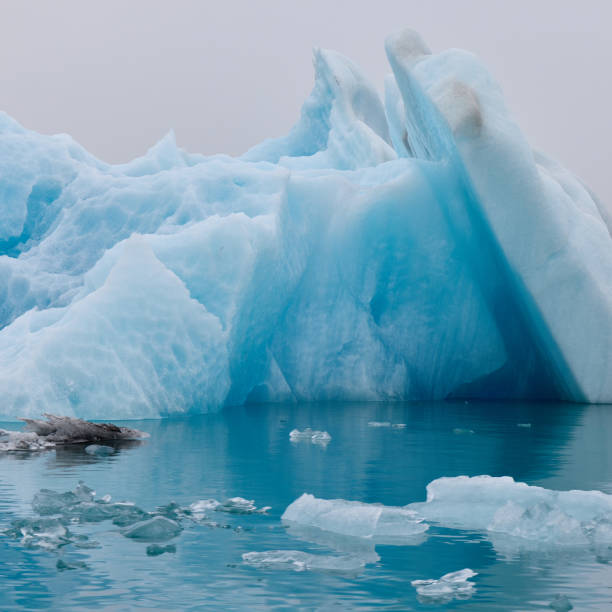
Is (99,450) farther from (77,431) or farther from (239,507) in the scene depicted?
(239,507)

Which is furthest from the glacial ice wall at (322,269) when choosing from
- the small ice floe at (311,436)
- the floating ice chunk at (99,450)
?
the small ice floe at (311,436)

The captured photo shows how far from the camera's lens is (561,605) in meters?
4.22

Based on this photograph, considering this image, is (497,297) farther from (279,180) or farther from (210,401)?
(210,401)

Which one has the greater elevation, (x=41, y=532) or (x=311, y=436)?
(x=311, y=436)

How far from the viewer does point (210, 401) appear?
14414 mm

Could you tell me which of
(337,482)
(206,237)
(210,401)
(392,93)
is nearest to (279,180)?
(206,237)

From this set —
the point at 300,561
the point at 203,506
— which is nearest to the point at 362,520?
the point at 300,561

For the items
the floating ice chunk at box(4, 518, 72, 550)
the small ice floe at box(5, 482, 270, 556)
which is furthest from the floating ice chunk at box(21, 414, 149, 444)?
the floating ice chunk at box(4, 518, 72, 550)

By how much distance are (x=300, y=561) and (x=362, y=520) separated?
0.85 metres

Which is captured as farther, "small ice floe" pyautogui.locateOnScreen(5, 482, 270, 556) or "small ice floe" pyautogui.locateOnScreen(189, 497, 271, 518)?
"small ice floe" pyautogui.locateOnScreen(189, 497, 271, 518)

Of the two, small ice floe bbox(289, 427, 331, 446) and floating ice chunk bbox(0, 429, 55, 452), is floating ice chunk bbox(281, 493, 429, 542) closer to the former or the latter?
small ice floe bbox(289, 427, 331, 446)

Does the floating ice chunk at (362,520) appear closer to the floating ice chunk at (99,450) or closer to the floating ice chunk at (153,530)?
the floating ice chunk at (153,530)

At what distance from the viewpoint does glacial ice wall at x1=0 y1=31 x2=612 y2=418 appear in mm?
13430

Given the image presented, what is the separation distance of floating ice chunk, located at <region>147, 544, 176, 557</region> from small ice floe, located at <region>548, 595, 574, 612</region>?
1.96m
